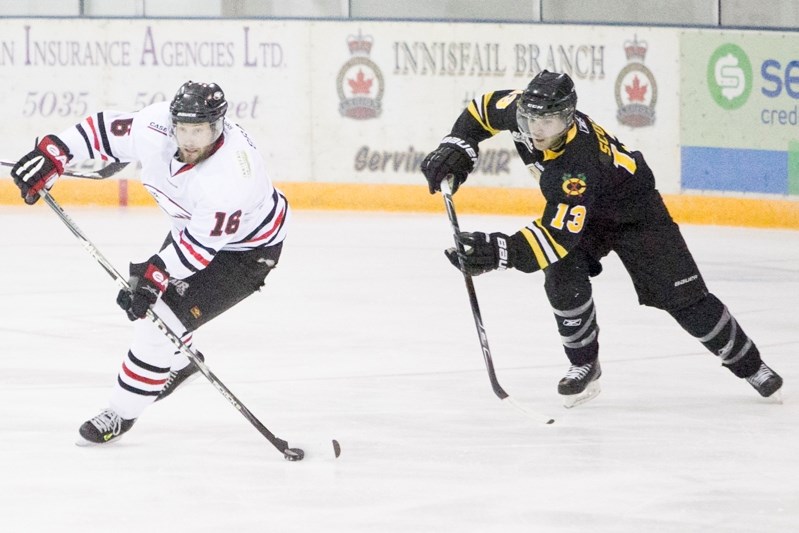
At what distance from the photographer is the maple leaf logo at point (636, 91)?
898 cm

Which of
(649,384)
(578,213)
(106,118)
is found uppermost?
(106,118)

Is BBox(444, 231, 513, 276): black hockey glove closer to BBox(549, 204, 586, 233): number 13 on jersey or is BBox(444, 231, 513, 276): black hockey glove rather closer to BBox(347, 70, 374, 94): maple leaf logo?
BBox(549, 204, 586, 233): number 13 on jersey

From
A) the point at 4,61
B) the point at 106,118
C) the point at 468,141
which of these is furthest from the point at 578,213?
the point at 4,61

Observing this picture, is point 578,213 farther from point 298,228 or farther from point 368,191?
point 368,191

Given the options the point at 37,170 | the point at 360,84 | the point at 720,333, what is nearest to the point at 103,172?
Result: the point at 37,170

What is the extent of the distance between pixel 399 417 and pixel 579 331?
0.62 metres

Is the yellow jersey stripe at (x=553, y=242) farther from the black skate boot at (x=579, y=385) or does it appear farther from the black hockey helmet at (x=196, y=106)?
the black hockey helmet at (x=196, y=106)

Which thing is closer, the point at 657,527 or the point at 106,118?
the point at 657,527

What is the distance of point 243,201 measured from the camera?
391 centimetres

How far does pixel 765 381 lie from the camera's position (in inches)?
182

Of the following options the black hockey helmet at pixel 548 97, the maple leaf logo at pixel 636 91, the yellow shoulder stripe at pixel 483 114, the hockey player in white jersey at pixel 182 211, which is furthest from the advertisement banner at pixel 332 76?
the hockey player in white jersey at pixel 182 211

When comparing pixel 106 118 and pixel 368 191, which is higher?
pixel 106 118

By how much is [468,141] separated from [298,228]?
164 inches

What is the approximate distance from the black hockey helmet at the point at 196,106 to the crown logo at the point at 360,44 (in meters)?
5.70
